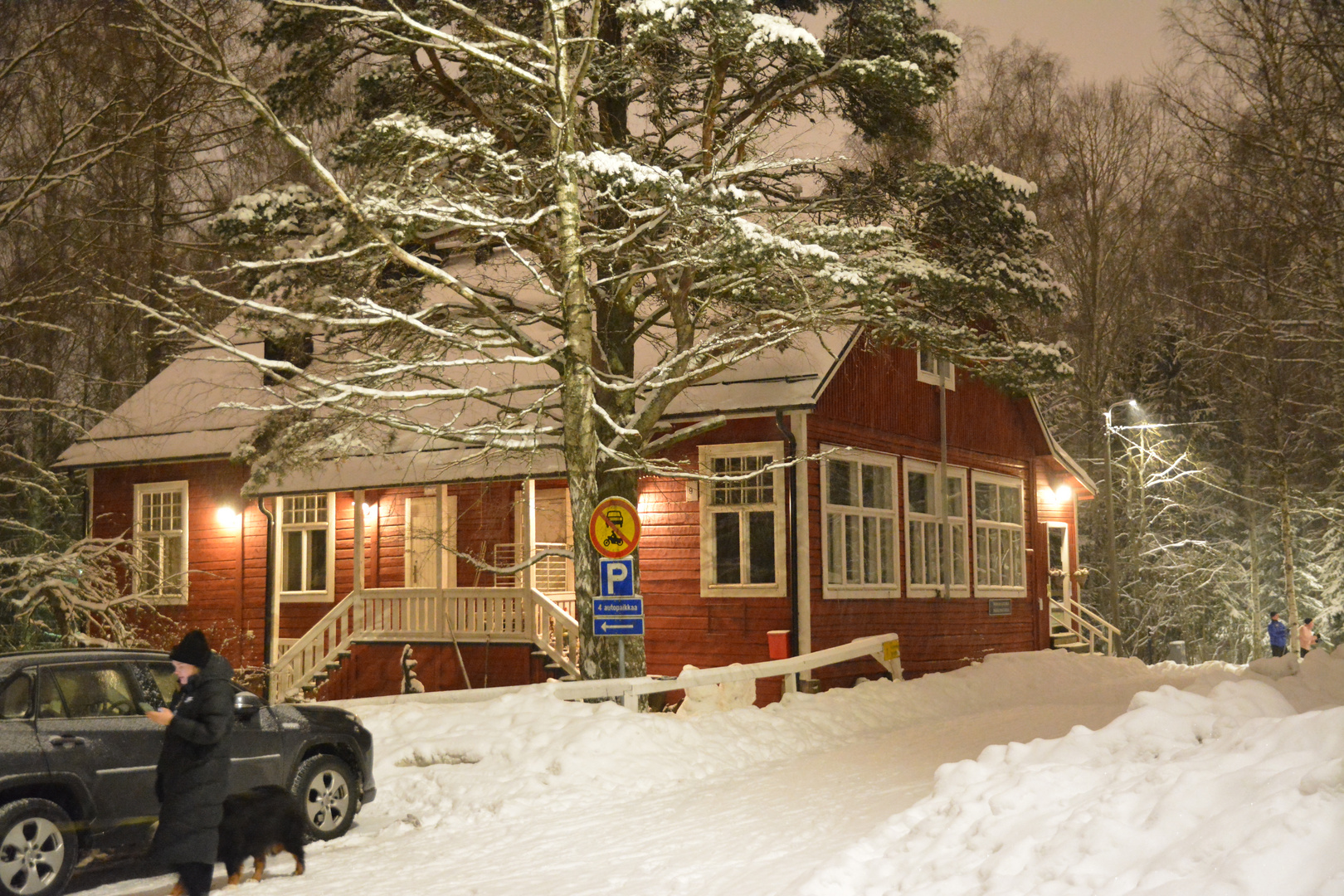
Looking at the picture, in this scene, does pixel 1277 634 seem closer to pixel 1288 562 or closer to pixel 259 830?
pixel 1288 562

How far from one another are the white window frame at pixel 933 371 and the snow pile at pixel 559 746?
825 cm

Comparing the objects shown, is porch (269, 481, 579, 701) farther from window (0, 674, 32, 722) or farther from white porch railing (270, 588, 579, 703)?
window (0, 674, 32, 722)

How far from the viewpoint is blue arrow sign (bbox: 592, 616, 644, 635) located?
1386 centimetres

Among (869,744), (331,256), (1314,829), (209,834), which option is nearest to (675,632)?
(869,744)

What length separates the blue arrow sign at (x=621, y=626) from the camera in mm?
13859

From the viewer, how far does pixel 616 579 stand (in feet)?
45.9

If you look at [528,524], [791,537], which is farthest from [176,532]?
[791,537]

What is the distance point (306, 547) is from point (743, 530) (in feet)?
30.2

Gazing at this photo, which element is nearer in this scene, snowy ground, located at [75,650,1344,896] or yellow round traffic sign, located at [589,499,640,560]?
snowy ground, located at [75,650,1344,896]

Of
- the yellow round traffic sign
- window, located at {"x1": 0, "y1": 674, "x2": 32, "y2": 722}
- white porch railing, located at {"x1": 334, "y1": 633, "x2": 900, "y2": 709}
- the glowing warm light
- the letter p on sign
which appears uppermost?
the glowing warm light

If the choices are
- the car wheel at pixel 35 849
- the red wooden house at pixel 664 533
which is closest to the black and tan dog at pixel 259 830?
the car wheel at pixel 35 849

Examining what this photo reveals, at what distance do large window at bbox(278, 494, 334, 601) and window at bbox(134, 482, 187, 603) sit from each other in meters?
2.32

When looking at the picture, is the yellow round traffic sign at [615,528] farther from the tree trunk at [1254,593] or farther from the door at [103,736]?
the tree trunk at [1254,593]

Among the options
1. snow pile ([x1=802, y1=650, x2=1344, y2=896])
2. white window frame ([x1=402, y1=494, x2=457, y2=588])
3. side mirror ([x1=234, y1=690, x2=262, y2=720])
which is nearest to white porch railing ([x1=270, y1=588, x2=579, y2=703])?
white window frame ([x1=402, y1=494, x2=457, y2=588])
